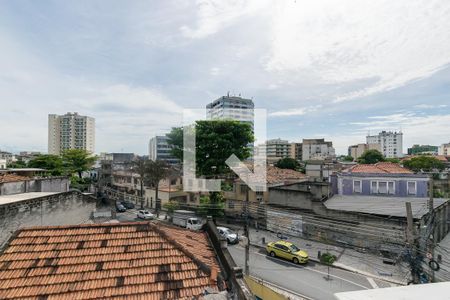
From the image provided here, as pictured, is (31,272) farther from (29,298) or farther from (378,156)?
(378,156)

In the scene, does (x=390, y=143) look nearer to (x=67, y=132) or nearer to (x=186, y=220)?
(x=186, y=220)

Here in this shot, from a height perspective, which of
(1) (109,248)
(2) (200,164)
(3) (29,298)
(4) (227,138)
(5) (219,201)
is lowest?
(5) (219,201)

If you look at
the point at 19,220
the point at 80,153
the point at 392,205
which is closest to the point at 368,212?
the point at 392,205

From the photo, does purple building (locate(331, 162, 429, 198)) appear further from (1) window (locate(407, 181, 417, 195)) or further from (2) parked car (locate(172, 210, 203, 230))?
(2) parked car (locate(172, 210, 203, 230))

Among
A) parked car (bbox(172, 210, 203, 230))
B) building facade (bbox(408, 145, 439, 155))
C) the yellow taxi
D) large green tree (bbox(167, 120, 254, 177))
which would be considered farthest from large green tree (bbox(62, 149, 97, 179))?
building facade (bbox(408, 145, 439, 155))

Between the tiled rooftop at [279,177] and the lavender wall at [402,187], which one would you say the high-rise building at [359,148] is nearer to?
the tiled rooftop at [279,177]

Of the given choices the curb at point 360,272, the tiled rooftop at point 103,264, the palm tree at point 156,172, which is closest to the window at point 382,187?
the curb at point 360,272

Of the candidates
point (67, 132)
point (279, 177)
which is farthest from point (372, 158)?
point (67, 132)
